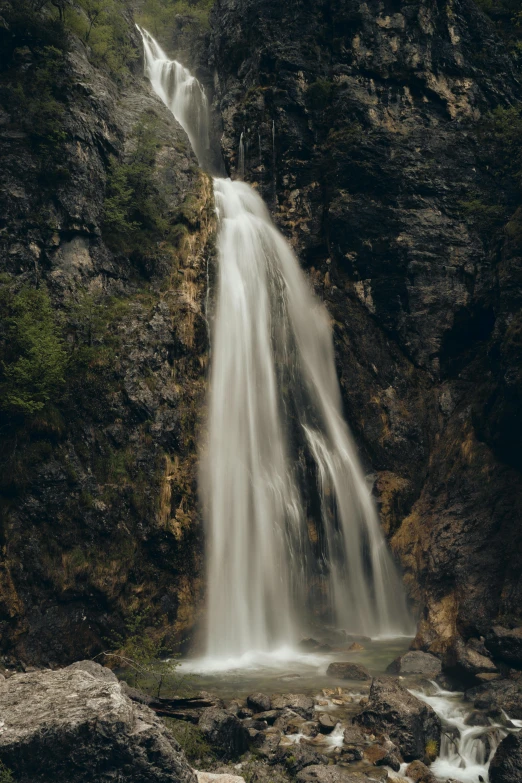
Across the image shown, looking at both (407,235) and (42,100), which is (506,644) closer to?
(407,235)

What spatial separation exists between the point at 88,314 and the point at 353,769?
17154mm

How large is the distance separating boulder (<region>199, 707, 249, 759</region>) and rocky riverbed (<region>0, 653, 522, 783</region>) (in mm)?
25

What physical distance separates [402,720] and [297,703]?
2723 millimetres

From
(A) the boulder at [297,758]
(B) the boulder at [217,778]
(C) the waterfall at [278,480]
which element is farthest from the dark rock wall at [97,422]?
(B) the boulder at [217,778]

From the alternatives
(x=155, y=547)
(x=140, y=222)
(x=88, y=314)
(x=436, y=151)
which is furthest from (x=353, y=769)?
(x=436, y=151)

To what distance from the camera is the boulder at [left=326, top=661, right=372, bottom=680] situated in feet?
56.8

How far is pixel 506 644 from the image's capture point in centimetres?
1644

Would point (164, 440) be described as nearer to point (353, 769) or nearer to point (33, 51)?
point (353, 769)

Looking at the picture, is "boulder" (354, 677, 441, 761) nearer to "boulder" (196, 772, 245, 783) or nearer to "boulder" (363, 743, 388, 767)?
"boulder" (363, 743, 388, 767)

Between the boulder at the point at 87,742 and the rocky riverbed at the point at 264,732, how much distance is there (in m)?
0.01

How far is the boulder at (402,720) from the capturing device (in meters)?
12.6

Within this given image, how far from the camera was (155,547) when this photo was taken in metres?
20.7

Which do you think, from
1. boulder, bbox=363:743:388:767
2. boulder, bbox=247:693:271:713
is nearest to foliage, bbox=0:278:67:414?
boulder, bbox=247:693:271:713

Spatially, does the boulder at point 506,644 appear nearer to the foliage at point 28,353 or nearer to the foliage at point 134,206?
the foliage at point 28,353
